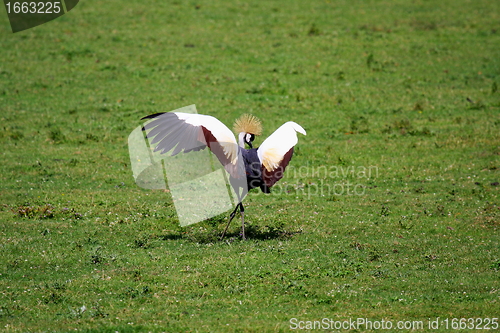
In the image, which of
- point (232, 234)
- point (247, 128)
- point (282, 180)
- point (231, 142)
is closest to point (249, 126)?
point (247, 128)

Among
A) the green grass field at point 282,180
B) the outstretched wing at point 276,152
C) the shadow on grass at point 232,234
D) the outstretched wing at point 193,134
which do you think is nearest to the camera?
the green grass field at point 282,180

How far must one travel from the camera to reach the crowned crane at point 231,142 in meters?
10.3

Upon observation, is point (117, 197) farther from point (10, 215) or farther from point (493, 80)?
point (493, 80)

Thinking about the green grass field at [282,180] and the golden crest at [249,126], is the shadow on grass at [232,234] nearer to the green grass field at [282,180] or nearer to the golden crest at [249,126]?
the green grass field at [282,180]

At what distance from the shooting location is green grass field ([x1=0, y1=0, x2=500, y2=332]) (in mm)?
8680

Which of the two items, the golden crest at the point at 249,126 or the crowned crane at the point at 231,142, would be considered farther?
the golden crest at the point at 249,126

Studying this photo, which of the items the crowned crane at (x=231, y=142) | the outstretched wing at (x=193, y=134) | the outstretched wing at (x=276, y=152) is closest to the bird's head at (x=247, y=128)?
the crowned crane at (x=231, y=142)

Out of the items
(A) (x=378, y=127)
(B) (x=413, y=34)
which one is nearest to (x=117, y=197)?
(A) (x=378, y=127)

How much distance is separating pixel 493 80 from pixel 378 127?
7.46m

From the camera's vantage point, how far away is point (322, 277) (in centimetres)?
948

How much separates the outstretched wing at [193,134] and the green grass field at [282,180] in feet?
6.37

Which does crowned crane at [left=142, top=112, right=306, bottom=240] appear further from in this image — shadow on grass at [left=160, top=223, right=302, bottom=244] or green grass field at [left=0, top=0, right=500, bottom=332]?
green grass field at [left=0, top=0, right=500, bottom=332]

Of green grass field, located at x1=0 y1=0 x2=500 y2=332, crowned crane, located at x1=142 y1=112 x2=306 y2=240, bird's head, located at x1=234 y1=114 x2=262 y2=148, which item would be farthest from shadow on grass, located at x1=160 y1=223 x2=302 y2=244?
bird's head, located at x1=234 y1=114 x2=262 y2=148

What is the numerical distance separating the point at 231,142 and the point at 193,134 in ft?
2.59
